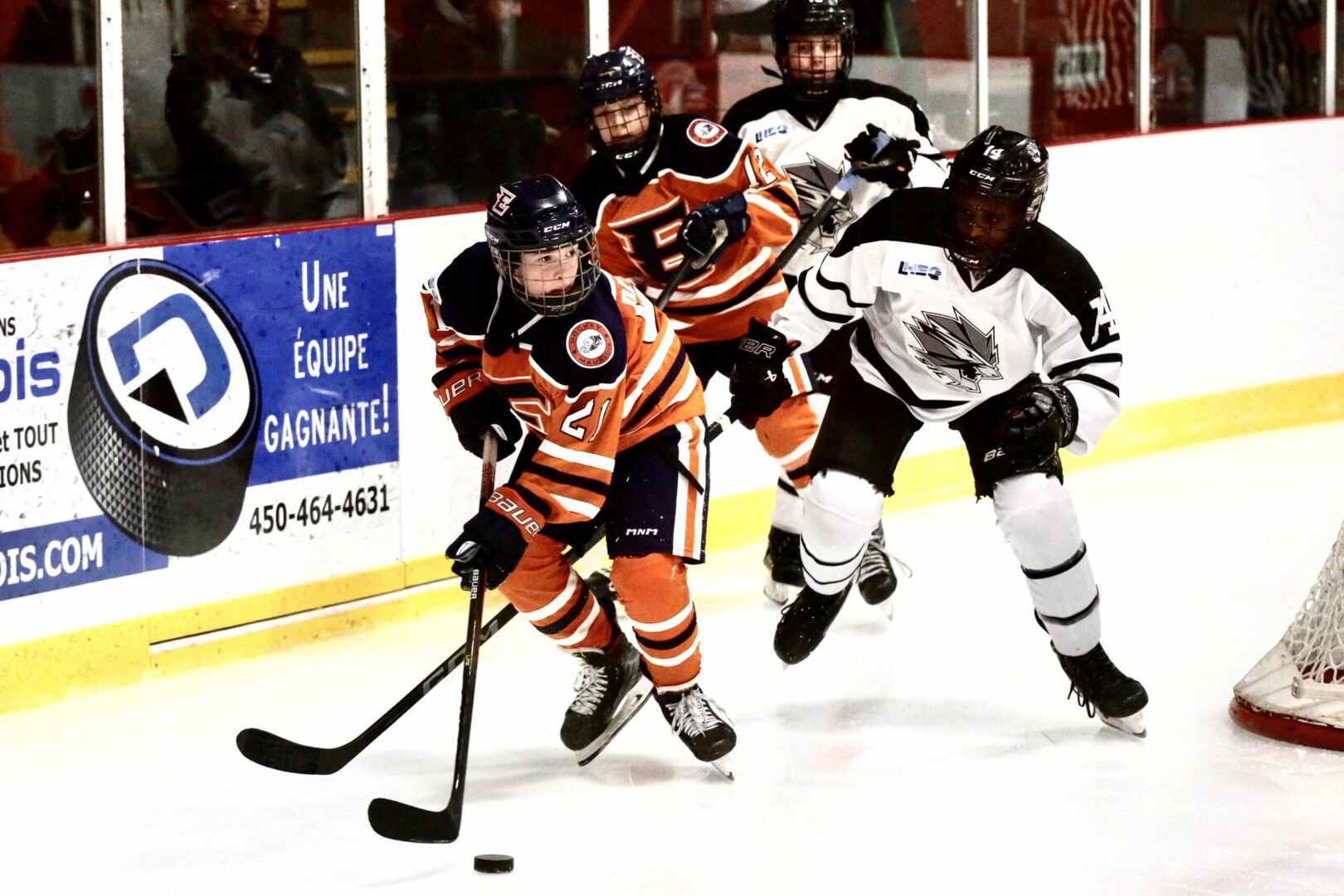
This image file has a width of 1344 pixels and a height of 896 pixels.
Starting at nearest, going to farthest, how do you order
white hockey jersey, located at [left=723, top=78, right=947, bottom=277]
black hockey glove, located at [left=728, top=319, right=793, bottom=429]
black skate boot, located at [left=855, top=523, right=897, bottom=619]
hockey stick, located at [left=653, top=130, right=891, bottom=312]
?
black hockey glove, located at [left=728, top=319, right=793, bottom=429], hockey stick, located at [left=653, top=130, right=891, bottom=312], black skate boot, located at [left=855, top=523, right=897, bottom=619], white hockey jersey, located at [left=723, top=78, right=947, bottom=277]

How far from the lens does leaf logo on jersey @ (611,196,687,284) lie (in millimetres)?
4086

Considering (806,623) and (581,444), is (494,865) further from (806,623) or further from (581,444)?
(806,623)

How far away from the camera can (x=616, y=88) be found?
3879mm

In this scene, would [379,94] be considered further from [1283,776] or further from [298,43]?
[1283,776]

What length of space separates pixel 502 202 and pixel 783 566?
172 centimetres

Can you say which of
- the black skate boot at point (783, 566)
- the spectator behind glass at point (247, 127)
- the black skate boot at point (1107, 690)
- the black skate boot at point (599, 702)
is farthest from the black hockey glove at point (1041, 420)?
the spectator behind glass at point (247, 127)

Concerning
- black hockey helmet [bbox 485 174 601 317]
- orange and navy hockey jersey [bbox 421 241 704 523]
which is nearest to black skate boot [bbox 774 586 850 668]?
orange and navy hockey jersey [bbox 421 241 704 523]

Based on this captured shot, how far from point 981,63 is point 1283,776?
119 inches

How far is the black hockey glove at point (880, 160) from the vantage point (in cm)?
432

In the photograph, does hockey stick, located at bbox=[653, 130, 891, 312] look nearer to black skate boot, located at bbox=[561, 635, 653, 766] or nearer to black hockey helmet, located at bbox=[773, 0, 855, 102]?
black hockey helmet, located at bbox=[773, 0, 855, 102]

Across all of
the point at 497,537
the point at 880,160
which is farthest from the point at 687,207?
the point at 497,537

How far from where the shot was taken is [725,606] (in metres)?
4.57

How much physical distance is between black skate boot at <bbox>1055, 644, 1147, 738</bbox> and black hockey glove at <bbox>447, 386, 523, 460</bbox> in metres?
1.06

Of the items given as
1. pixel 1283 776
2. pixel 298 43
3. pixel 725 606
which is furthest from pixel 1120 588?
pixel 298 43
